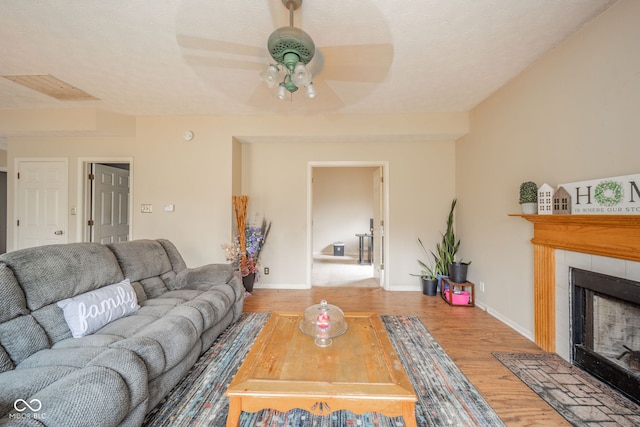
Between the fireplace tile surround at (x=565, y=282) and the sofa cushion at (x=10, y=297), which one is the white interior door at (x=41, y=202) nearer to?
the sofa cushion at (x=10, y=297)

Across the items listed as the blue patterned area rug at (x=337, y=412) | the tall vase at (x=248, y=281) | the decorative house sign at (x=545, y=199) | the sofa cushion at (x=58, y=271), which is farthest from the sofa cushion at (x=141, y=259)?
the decorative house sign at (x=545, y=199)

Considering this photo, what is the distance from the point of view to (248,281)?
3.67 metres

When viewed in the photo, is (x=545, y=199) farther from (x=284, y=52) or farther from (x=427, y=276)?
(x=284, y=52)

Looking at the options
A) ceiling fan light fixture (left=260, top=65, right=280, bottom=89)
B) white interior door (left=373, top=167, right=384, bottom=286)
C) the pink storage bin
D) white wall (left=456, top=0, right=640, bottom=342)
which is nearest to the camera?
white wall (left=456, top=0, right=640, bottom=342)

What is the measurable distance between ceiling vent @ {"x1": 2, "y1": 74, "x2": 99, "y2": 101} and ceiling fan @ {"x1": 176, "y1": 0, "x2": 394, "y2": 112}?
166 centimetres

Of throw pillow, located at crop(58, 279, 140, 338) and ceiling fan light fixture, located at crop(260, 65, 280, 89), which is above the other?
ceiling fan light fixture, located at crop(260, 65, 280, 89)

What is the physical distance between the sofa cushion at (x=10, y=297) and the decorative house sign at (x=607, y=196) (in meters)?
3.56

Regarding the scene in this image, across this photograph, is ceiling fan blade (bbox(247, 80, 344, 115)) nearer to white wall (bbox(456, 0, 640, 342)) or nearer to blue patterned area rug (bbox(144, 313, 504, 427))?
white wall (bbox(456, 0, 640, 342))

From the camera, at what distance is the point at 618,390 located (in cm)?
169

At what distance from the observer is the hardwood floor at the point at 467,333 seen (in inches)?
62.5

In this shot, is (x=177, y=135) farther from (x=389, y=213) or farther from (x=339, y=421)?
(x=339, y=421)

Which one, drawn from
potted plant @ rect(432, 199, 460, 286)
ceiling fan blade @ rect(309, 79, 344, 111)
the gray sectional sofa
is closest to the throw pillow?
the gray sectional sofa

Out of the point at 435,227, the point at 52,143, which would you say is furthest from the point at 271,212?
the point at 52,143

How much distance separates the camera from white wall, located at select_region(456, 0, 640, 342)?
171 centimetres
